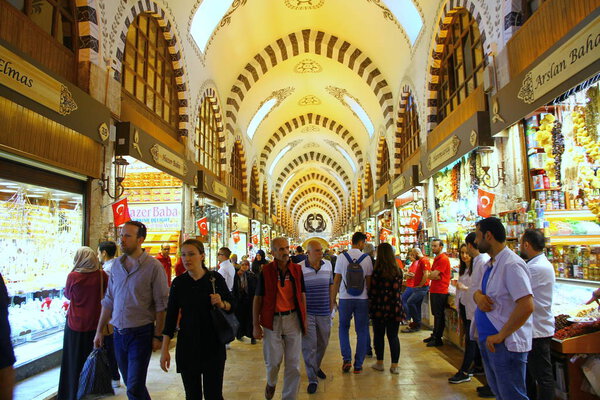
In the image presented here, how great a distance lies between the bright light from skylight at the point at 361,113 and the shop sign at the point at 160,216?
28.9ft

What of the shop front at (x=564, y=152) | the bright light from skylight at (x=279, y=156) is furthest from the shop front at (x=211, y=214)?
the bright light from skylight at (x=279, y=156)

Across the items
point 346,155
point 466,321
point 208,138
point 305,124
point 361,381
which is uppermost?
point 305,124

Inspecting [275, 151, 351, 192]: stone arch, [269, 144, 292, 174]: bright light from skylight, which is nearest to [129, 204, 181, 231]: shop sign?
[269, 144, 292, 174]: bright light from skylight

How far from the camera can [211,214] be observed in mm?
10414

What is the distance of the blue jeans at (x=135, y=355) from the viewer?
2.46 m

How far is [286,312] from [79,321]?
1610mm

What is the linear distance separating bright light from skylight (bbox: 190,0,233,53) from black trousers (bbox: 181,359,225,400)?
25.0 ft

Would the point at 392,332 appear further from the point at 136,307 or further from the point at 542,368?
the point at 136,307

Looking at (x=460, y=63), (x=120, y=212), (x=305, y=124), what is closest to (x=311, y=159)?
(x=305, y=124)

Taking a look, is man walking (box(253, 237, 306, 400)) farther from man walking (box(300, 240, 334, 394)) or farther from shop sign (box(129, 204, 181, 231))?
shop sign (box(129, 204, 181, 231))

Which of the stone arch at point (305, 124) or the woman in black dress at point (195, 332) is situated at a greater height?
the stone arch at point (305, 124)

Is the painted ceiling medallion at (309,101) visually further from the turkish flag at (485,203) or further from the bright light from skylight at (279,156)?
the turkish flag at (485,203)

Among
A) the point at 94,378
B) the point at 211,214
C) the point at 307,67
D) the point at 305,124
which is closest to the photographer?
the point at 94,378

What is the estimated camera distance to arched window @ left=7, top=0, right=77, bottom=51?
12.9ft
